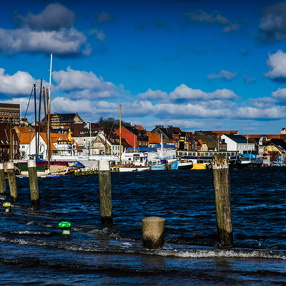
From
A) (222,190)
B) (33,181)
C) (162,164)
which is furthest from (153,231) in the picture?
(162,164)

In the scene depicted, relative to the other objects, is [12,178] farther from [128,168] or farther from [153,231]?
[128,168]

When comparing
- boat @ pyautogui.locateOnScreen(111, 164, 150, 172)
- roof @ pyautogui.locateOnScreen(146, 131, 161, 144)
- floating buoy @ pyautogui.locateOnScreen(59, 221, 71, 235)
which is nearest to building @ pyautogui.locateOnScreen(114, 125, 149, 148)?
roof @ pyautogui.locateOnScreen(146, 131, 161, 144)

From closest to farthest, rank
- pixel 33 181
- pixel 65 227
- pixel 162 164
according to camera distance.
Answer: pixel 65 227, pixel 33 181, pixel 162 164

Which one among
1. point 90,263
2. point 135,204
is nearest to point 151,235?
point 90,263

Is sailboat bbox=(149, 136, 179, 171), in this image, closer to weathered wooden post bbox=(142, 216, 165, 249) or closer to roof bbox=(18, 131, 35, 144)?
roof bbox=(18, 131, 35, 144)

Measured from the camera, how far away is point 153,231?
570 inches

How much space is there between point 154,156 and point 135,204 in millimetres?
107339

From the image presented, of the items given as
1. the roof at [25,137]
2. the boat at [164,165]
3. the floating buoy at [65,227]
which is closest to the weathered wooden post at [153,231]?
the floating buoy at [65,227]

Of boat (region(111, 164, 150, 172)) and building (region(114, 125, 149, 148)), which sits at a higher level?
building (region(114, 125, 149, 148))

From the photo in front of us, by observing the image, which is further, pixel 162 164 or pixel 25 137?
pixel 25 137

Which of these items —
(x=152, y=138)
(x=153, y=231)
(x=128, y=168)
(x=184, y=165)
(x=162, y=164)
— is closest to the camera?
(x=153, y=231)

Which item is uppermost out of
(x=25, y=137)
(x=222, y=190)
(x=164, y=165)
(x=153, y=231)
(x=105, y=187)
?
(x=25, y=137)

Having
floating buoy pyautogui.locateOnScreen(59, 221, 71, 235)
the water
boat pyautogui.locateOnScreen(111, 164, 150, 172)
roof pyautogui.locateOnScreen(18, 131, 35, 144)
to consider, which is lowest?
the water

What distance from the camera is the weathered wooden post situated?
14.1 meters
